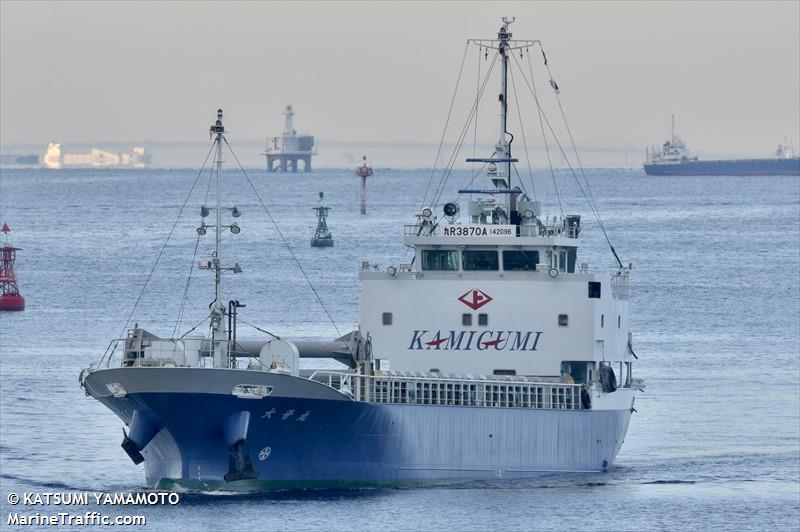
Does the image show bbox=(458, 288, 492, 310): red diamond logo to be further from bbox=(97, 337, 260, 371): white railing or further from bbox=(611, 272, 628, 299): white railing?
bbox=(97, 337, 260, 371): white railing

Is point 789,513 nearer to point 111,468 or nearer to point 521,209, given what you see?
point 521,209

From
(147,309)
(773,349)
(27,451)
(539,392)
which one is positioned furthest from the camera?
(147,309)

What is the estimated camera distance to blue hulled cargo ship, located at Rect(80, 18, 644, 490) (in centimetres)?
4778

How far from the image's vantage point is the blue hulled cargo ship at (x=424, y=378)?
47.8 metres

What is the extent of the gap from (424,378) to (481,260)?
15.9 ft

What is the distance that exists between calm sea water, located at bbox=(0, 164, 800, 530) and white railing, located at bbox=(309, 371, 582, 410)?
6.44 feet

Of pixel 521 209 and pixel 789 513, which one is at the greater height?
pixel 521 209

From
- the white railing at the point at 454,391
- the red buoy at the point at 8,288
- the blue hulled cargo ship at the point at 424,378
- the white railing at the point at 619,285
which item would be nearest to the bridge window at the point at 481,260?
the blue hulled cargo ship at the point at 424,378

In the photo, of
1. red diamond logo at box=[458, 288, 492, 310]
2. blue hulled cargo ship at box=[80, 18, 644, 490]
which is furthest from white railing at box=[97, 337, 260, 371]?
red diamond logo at box=[458, 288, 492, 310]

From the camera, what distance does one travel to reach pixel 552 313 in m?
54.1

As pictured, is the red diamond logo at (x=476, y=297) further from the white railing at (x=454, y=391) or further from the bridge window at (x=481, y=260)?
the white railing at (x=454, y=391)

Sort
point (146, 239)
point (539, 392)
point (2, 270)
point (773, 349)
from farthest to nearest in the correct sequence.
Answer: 1. point (146, 239)
2. point (2, 270)
3. point (773, 349)
4. point (539, 392)

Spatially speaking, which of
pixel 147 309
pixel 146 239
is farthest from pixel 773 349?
pixel 146 239

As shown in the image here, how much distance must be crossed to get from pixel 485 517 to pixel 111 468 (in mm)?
11386
